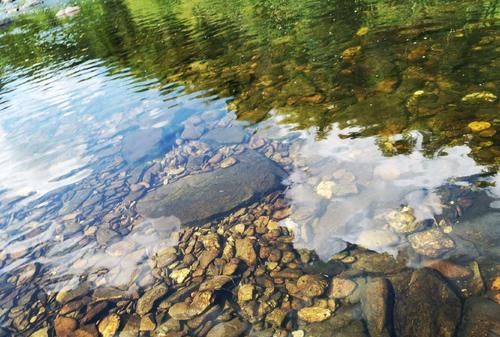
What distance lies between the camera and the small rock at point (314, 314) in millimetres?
5160

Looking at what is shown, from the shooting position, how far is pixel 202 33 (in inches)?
947

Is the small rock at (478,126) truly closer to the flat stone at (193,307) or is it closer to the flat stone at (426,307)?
the flat stone at (426,307)

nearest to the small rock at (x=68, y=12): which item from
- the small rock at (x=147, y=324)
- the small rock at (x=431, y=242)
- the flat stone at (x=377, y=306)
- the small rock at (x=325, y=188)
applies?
the small rock at (x=325, y=188)

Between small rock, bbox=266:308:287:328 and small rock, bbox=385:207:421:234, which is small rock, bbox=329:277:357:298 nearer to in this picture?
small rock, bbox=266:308:287:328

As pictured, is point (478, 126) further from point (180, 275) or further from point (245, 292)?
point (180, 275)

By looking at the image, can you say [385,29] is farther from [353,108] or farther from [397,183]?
[397,183]

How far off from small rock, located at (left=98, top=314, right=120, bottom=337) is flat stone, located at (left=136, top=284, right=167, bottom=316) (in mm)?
386

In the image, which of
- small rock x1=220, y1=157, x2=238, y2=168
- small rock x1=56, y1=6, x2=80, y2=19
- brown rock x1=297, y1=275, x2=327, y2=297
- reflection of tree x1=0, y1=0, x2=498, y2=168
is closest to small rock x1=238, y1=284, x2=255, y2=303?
brown rock x1=297, y1=275, x2=327, y2=297

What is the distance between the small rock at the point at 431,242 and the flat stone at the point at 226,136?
5.80m

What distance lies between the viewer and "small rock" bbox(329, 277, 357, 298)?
5402mm

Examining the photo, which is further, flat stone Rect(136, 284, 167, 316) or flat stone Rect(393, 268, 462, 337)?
flat stone Rect(136, 284, 167, 316)

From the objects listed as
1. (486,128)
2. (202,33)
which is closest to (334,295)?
(486,128)

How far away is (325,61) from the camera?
44.2ft

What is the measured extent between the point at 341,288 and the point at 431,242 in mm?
1670
